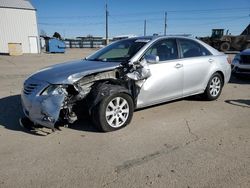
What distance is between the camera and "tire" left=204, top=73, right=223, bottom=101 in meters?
5.82

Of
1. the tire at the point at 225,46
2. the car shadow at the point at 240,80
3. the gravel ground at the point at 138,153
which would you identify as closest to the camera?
the gravel ground at the point at 138,153

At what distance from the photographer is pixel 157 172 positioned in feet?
9.54

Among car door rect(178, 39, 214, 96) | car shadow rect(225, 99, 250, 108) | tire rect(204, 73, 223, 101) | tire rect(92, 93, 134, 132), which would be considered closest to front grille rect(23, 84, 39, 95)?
tire rect(92, 93, 134, 132)

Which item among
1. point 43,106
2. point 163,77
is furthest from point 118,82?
point 43,106

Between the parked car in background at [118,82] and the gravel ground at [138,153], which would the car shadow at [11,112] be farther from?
the parked car in background at [118,82]

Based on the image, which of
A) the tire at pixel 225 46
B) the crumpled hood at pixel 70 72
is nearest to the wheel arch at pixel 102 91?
the crumpled hood at pixel 70 72

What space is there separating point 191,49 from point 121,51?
1612 millimetres

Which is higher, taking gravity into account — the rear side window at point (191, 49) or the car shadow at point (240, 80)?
the rear side window at point (191, 49)

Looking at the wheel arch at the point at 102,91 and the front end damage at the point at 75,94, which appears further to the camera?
the wheel arch at the point at 102,91

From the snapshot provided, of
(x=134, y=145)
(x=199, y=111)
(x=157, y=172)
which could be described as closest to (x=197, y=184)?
(x=157, y=172)

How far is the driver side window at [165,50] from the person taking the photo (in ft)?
15.9

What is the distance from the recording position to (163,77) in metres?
4.74

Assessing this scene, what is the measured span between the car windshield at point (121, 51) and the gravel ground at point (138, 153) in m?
1.22

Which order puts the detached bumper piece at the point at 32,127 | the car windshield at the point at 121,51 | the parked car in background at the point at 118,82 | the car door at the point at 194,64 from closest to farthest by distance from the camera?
the parked car in background at the point at 118,82 → the detached bumper piece at the point at 32,127 → the car windshield at the point at 121,51 → the car door at the point at 194,64
